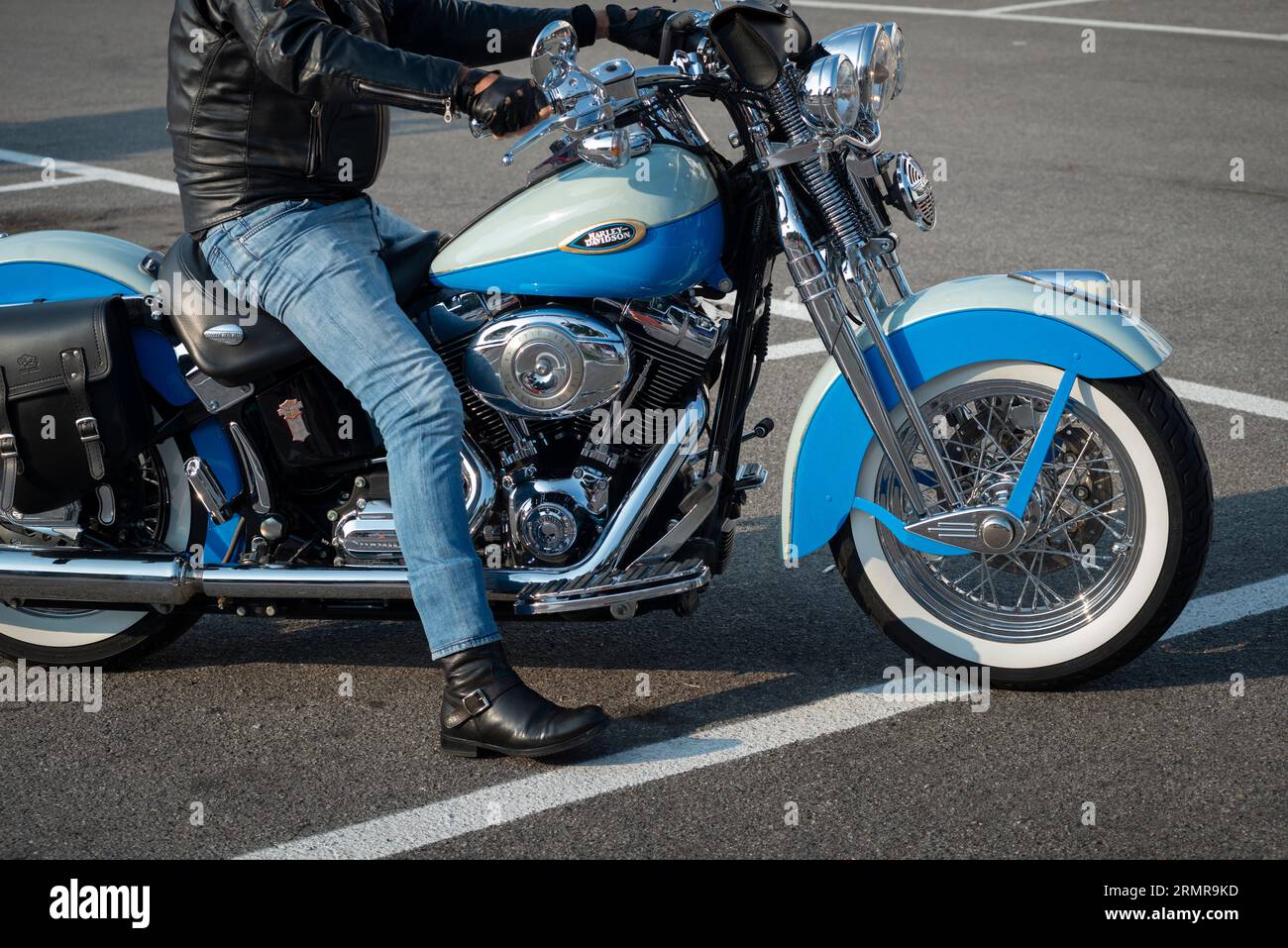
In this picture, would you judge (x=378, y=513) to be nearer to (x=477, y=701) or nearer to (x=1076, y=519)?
(x=477, y=701)

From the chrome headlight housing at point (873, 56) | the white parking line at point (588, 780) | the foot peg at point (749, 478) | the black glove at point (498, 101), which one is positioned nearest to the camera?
the black glove at point (498, 101)

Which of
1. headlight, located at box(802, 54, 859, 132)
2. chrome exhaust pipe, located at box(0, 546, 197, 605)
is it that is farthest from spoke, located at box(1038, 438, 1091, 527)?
chrome exhaust pipe, located at box(0, 546, 197, 605)

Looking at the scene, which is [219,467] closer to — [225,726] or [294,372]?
[294,372]

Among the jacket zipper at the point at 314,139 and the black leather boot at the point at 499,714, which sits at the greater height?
the jacket zipper at the point at 314,139

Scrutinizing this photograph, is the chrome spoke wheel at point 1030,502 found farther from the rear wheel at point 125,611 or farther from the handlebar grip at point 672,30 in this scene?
the rear wheel at point 125,611

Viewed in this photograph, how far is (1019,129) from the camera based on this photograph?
10258mm

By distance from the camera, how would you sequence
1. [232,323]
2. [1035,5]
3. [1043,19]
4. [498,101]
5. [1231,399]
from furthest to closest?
[1035,5] < [1043,19] < [1231,399] < [232,323] < [498,101]

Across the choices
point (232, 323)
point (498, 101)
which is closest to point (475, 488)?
Result: point (232, 323)

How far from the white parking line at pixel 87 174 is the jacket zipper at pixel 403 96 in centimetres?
620

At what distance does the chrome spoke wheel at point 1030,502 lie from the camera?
11.8 feet

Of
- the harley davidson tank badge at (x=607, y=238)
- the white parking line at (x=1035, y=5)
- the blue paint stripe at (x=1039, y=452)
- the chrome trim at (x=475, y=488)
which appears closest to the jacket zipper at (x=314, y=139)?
the harley davidson tank badge at (x=607, y=238)

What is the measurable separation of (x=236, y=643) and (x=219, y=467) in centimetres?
62

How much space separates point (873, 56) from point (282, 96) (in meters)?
1.32

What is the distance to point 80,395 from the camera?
3.57 meters
